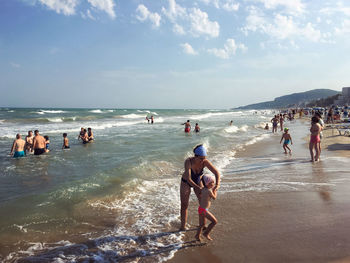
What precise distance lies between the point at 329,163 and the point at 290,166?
1.36 meters

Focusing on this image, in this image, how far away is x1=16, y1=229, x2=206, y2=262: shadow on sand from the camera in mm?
3535

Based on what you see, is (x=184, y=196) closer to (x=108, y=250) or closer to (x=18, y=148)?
(x=108, y=250)

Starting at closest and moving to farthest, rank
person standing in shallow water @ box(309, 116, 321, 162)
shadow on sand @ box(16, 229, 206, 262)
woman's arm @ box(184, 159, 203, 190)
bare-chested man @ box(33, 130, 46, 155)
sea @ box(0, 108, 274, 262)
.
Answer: shadow on sand @ box(16, 229, 206, 262) < sea @ box(0, 108, 274, 262) < woman's arm @ box(184, 159, 203, 190) < person standing in shallow water @ box(309, 116, 321, 162) < bare-chested man @ box(33, 130, 46, 155)

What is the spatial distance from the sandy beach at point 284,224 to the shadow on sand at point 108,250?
316mm

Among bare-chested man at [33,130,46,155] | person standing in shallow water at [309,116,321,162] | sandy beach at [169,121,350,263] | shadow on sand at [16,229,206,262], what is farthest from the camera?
bare-chested man at [33,130,46,155]

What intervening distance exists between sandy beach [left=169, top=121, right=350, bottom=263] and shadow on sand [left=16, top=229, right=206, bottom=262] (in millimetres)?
316

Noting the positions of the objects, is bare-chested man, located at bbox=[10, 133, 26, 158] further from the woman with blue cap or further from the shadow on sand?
the woman with blue cap

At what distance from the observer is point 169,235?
13.5ft

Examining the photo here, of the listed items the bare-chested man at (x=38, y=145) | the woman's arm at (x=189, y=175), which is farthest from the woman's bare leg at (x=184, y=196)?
the bare-chested man at (x=38, y=145)

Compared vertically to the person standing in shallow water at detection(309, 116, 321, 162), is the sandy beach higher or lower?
lower

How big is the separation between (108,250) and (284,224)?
288 centimetres

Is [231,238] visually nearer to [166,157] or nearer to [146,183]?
[146,183]

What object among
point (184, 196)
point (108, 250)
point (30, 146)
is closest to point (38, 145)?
point (30, 146)

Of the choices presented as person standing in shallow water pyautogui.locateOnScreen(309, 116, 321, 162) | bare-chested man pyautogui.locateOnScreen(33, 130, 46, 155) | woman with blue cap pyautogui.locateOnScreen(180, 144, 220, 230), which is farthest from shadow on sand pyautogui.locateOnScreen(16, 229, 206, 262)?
bare-chested man pyautogui.locateOnScreen(33, 130, 46, 155)
